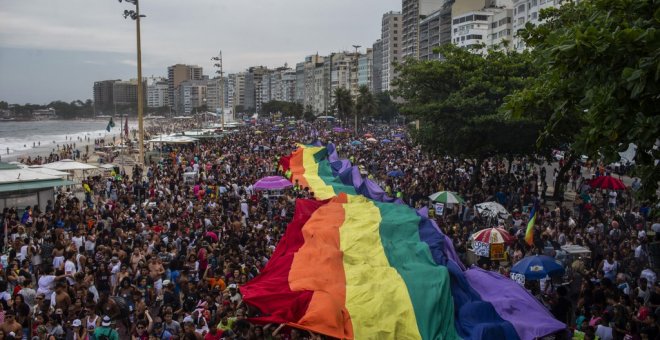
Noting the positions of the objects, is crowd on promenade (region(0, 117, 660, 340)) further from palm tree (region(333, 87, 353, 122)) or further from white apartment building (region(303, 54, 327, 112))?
white apartment building (region(303, 54, 327, 112))

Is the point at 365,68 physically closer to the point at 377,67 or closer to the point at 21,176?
the point at 377,67

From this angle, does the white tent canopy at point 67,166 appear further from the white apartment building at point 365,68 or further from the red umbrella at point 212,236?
the white apartment building at point 365,68

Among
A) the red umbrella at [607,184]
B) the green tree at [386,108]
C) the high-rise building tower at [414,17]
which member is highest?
the high-rise building tower at [414,17]

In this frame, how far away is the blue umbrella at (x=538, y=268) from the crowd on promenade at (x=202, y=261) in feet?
1.56

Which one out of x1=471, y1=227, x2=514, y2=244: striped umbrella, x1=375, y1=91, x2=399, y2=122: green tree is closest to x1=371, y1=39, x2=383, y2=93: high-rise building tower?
x1=375, y1=91, x2=399, y2=122: green tree

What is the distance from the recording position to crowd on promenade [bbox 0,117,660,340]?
977cm

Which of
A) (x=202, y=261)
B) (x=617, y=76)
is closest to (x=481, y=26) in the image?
(x=202, y=261)

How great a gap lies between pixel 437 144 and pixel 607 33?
20346 millimetres

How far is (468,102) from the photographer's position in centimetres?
2445

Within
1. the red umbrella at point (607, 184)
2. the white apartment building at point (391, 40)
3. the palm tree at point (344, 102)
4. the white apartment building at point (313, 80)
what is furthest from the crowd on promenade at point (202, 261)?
the white apartment building at point (313, 80)

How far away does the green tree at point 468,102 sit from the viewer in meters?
24.7

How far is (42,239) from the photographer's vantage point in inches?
649

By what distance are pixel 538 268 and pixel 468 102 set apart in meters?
13.3

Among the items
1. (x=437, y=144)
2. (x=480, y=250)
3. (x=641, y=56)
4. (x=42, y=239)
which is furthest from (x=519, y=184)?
(x=641, y=56)
